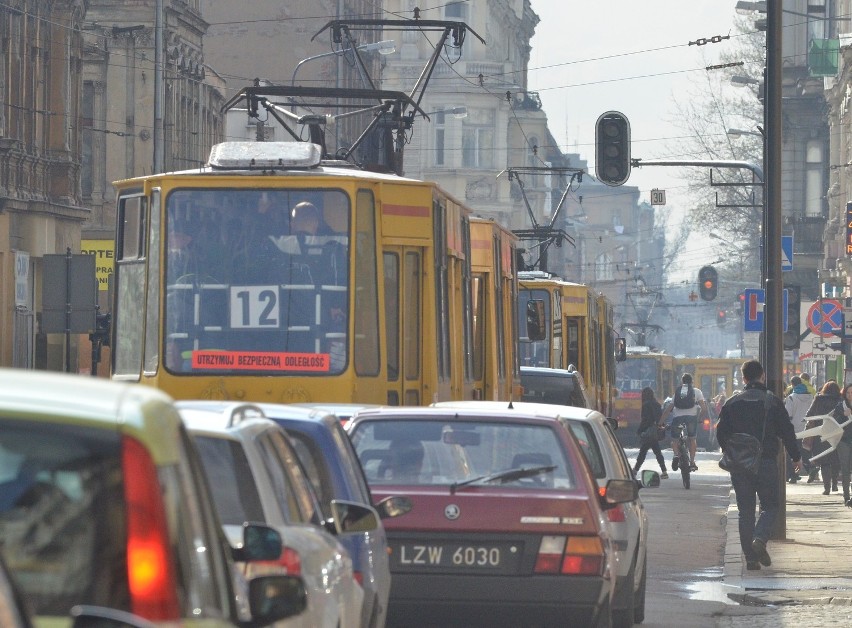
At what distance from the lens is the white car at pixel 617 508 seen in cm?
1155

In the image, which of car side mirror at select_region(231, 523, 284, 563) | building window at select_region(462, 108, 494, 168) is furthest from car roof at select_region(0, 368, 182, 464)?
building window at select_region(462, 108, 494, 168)

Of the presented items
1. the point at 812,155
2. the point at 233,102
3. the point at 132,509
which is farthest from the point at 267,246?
the point at 812,155

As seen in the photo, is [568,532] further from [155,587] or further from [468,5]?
[468,5]

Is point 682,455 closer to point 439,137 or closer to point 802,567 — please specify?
point 802,567

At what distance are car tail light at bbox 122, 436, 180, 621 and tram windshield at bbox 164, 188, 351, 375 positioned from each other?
12.2 m

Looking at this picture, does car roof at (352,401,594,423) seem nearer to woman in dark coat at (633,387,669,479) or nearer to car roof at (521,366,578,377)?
car roof at (521,366,578,377)

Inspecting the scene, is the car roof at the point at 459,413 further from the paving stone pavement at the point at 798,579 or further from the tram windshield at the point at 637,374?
the tram windshield at the point at 637,374

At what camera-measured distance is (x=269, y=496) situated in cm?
665

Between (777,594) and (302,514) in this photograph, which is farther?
(777,594)

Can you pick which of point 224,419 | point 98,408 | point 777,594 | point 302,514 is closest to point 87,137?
point 777,594

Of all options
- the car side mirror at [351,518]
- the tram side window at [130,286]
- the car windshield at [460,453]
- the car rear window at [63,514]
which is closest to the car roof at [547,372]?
the tram side window at [130,286]

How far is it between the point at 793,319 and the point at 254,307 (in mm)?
17438

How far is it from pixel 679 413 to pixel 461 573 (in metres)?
25.6

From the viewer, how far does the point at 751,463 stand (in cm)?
1697
